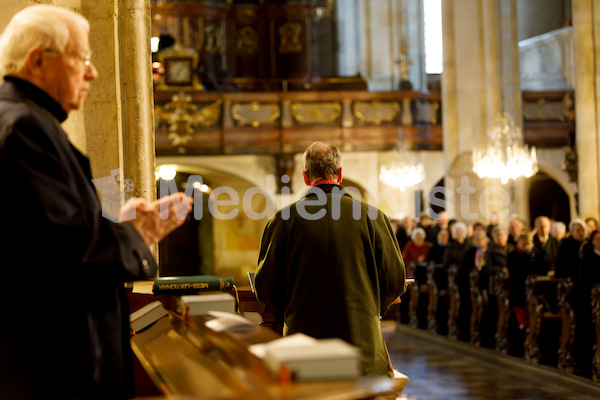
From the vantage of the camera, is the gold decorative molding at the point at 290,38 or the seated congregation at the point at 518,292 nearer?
the seated congregation at the point at 518,292

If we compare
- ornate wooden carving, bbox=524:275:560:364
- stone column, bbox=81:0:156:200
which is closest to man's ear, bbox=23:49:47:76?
stone column, bbox=81:0:156:200

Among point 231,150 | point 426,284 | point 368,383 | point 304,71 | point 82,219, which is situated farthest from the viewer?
point 304,71

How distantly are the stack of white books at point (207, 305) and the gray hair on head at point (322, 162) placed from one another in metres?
0.98

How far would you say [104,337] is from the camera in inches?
90.0

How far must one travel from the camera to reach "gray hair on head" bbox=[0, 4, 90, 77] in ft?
7.60

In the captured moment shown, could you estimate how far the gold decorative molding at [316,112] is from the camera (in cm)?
2009

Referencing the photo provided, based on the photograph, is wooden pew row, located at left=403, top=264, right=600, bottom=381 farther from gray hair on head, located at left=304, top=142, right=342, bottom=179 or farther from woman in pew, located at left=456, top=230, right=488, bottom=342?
gray hair on head, located at left=304, top=142, right=342, bottom=179

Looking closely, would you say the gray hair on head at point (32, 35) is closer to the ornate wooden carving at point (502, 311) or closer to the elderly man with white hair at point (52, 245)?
the elderly man with white hair at point (52, 245)

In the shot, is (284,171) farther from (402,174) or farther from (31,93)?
(31,93)

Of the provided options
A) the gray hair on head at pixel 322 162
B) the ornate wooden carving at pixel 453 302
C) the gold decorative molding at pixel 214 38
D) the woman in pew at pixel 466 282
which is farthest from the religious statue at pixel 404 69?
the gray hair on head at pixel 322 162

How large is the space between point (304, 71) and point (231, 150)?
4.25 m

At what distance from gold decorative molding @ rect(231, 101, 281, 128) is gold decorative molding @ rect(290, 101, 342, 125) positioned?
0.43 meters

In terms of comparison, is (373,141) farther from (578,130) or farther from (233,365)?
(233,365)

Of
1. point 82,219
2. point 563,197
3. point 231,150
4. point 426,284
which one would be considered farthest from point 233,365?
point 563,197
